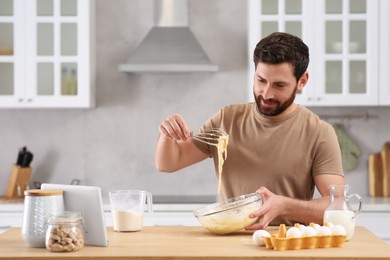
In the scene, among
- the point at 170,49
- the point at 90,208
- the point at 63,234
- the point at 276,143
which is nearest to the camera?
the point at 63,234

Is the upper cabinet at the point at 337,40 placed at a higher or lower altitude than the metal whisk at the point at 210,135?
higher

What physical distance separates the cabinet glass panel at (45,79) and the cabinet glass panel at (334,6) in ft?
6.02

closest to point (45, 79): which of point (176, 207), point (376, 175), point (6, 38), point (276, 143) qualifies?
point (6, 38)

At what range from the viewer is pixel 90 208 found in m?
2.62

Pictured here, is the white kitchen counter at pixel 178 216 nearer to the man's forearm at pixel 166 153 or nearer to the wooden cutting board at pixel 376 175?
the wooden cutting board at pixel 376 175

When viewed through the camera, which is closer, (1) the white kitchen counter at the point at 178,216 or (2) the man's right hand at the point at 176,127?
(2) the man's right hand at the point at 176,127

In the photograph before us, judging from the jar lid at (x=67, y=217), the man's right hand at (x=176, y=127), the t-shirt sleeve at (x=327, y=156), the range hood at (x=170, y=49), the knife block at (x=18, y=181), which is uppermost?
the range hood at (x=170, y=49)

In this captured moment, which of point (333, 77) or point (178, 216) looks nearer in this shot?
point (178, 216)

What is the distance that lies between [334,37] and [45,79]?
1.91 m

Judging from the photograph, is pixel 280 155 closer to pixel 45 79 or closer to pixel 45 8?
pixel 45 79

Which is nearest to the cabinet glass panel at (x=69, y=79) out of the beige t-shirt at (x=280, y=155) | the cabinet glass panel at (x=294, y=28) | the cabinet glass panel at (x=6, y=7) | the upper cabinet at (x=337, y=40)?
the cabinet glass panel at (x=6, y=7)

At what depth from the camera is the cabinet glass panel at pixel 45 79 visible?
502cm

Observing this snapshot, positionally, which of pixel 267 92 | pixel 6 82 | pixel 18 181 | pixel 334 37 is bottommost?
pixel 18 181

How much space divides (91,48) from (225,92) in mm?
983
